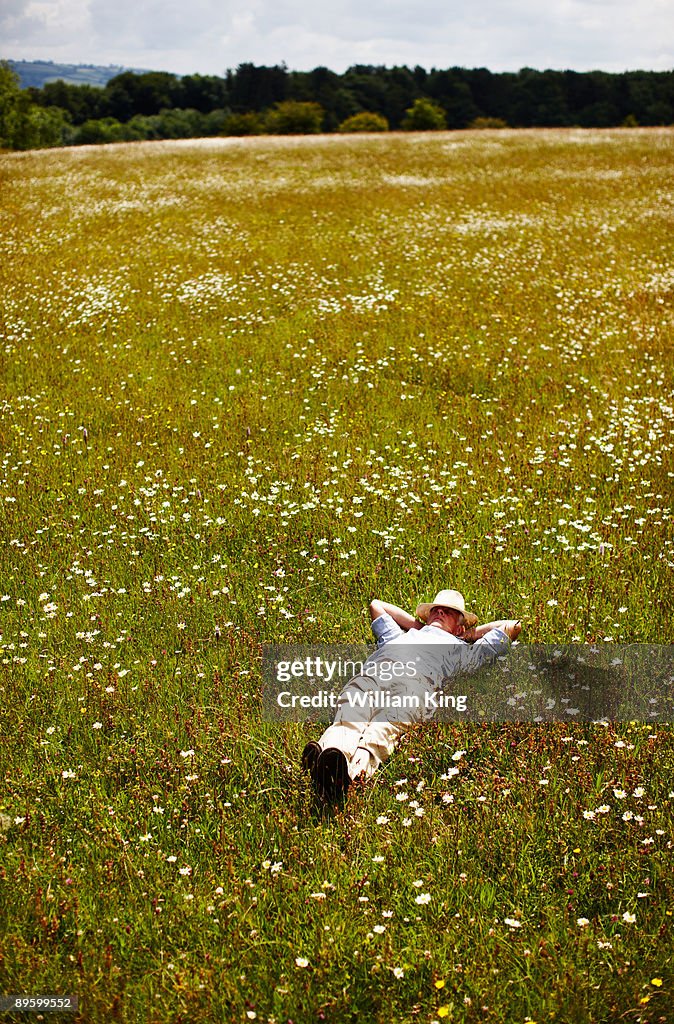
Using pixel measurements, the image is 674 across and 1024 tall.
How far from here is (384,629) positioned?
614 centimetres

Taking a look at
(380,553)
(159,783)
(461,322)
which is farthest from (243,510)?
(461,322)

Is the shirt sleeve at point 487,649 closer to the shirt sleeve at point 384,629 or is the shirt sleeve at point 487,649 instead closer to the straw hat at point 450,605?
the straw hat at point 450,605

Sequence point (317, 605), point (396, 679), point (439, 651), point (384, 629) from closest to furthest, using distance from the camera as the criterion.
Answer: point (396, 679)
point (439, 651)
point (384, 629)
point (317, 605)

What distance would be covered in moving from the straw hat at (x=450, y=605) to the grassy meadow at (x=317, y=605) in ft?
1.31

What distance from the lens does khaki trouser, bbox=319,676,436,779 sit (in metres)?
4.88

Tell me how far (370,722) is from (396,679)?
553 millimetres

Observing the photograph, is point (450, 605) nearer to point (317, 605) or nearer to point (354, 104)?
point (317, 605)

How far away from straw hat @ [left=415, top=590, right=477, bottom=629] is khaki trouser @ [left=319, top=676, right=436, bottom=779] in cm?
77

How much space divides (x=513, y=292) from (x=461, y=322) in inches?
86.6

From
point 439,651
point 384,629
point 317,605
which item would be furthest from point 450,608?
point 317,605

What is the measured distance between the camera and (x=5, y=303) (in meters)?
16.8

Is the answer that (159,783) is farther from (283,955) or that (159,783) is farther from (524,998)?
(524,998)

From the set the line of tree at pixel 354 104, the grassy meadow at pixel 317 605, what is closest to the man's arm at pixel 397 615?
the grassy meadow at pixel 317 605

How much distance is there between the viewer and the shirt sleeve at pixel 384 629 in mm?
6055
